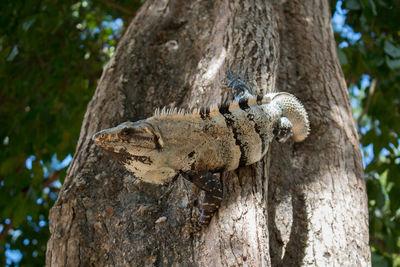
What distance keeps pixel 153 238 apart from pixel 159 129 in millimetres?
657

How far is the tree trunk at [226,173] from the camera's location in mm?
2449

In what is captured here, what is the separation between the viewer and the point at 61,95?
554 centimetres

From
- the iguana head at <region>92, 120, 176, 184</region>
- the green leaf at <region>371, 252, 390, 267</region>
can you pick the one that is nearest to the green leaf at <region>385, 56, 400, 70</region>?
the green leaf at <region>371, 252, 390, 267</region>

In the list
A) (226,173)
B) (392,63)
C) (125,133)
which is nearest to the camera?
(125,133)

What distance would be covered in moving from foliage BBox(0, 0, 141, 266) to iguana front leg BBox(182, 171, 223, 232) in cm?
201

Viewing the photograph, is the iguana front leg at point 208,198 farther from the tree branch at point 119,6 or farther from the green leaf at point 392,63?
the tree branch at point 119,6

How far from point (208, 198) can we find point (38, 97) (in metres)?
3.33

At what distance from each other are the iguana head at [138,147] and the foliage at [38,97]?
5.99 ft

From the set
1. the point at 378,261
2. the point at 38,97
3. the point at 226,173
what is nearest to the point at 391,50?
the point at 378,261

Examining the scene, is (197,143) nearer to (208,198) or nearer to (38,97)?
(208,198)

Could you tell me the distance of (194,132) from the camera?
256 cm

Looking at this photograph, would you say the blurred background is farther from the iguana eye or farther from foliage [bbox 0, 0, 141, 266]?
the iguana eye

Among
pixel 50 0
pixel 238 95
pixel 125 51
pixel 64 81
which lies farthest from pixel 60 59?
pixel 238 95

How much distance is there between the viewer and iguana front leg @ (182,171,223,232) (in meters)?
2.41
